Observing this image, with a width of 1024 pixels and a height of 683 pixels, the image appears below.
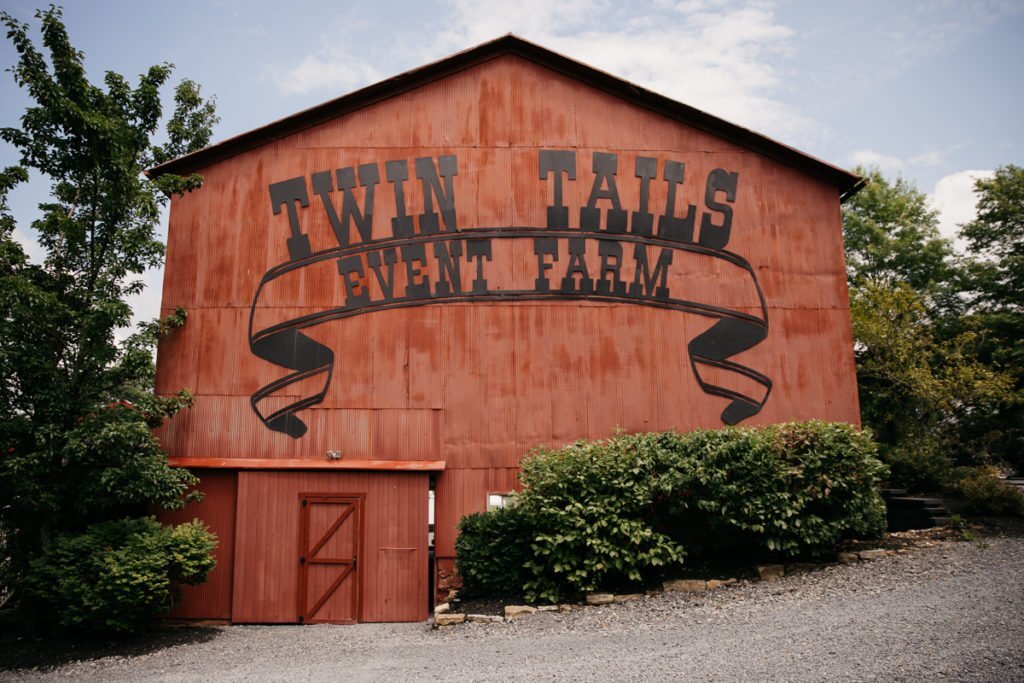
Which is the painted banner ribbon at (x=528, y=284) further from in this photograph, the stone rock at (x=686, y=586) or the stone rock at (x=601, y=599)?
the stone rock at (x=601, y=599)

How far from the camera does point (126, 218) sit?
1195 cm

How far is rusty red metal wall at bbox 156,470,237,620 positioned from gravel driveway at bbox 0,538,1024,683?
677 mm

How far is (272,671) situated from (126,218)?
26.9 ft

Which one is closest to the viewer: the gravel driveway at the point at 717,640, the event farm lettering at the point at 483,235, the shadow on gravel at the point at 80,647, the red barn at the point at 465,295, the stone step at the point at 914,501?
the gravel driveway at the point at 717,640

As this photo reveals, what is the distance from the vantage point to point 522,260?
44.5 feet

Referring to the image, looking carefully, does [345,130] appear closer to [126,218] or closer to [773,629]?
[126,218]

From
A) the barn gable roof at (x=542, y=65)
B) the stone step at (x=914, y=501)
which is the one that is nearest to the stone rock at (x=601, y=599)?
the stone step at (x=914, y=501)

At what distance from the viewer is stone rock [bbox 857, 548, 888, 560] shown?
11031mm

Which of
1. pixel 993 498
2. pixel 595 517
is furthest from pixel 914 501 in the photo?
pixel 595 517

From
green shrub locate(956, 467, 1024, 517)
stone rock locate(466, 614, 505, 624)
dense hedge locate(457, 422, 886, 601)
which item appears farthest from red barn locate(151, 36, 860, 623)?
green shrub locate(956, 467, 1024, 517)

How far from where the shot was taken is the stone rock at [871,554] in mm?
11031

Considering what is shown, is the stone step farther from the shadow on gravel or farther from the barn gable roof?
the shadow on gravel

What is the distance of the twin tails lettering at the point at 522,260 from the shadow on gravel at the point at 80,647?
15.0ft

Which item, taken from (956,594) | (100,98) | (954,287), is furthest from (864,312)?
(100,98)
